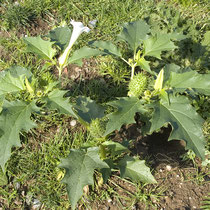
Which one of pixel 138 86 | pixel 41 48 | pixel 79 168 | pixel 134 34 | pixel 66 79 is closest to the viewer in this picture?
pixel 79 168

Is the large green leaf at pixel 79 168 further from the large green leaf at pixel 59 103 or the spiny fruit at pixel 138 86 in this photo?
the spiny fruit at pixel 138 86

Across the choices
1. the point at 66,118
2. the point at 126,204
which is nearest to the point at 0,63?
the point at 66,118

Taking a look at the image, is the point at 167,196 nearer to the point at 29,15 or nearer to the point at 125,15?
the point at 125,15

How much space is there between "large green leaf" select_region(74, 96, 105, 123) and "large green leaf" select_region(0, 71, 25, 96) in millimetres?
469

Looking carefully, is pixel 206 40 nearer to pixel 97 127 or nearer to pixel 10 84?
pixel 97 127

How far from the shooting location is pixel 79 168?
1646mm

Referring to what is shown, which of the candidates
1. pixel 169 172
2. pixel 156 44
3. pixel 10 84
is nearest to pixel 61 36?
pixel 10 84

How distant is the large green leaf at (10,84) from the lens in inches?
67.4

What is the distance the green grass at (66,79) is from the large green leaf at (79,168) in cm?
54

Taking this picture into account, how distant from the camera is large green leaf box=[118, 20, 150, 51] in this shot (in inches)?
82.0

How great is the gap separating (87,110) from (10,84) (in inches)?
22.8

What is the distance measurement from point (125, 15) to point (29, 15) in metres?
1.11

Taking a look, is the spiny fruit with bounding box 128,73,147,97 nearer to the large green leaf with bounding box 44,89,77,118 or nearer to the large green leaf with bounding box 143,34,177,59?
the large green leaf with bounding box 143,34,177,59

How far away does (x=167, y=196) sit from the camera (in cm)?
222
